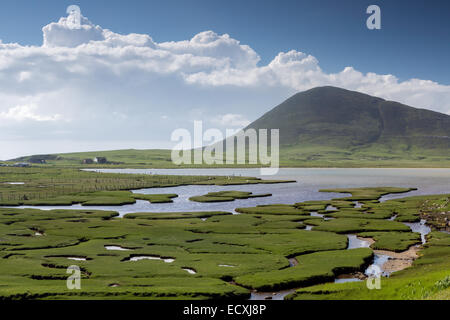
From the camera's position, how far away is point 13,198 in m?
120

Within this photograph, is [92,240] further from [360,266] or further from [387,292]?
[387,292]

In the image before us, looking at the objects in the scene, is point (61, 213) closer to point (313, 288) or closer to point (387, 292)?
point (313, 288)

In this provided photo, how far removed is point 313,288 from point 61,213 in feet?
220

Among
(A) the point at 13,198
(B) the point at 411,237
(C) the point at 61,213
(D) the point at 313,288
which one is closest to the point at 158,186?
(A) the point at 13,198

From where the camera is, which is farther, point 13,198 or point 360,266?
point 13,198

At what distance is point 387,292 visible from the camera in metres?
35.3

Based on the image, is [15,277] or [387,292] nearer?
[387,292]

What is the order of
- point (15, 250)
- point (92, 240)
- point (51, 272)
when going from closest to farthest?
point (51, 272) < point (15, 250) < point (92, 240)

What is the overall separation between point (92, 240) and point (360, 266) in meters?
38.9

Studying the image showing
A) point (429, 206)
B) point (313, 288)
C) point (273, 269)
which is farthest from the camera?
point (429, 206)

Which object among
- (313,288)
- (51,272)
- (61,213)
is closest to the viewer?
(313,288)

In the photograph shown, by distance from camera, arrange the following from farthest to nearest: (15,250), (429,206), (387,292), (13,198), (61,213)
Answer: (13,198) → (429,206) → (61,213) → (15,250) → (387,292)
